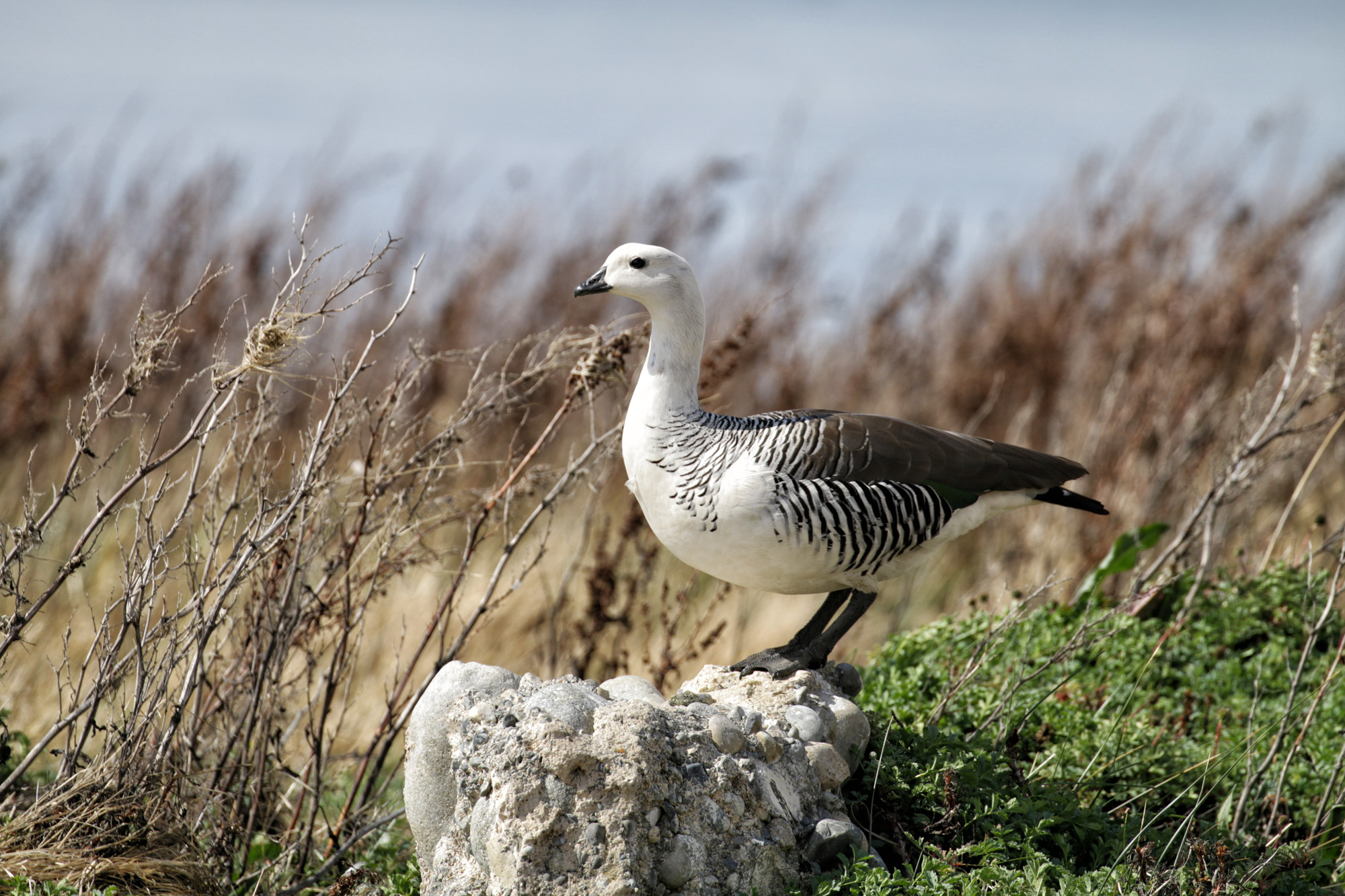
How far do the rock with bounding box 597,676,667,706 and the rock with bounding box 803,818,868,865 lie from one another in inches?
20.2

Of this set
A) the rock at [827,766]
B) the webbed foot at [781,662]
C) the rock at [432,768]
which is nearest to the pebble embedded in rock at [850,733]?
the rock at [827,766]

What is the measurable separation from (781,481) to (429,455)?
3.77ft

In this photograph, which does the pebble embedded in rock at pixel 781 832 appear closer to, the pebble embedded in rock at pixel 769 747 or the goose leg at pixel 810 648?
the pebble embedded in rock at pixel 769 747

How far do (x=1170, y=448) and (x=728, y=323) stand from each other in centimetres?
305

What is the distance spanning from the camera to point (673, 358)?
11.2ft

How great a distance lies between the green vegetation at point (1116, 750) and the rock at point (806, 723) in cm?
21

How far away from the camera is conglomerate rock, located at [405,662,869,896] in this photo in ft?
8.02

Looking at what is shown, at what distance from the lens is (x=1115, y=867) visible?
2.71 metres

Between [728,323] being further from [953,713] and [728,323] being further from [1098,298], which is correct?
[953,713]

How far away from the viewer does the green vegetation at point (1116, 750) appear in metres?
2.78

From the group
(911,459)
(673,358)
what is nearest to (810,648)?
(911,459)

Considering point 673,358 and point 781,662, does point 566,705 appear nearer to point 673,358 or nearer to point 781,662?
point 781,662

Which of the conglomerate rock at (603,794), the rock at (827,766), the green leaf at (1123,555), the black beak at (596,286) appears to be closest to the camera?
the conglomerate rock at (603,794)

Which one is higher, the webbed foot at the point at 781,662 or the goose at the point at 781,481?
the goose at the point at 781,481
